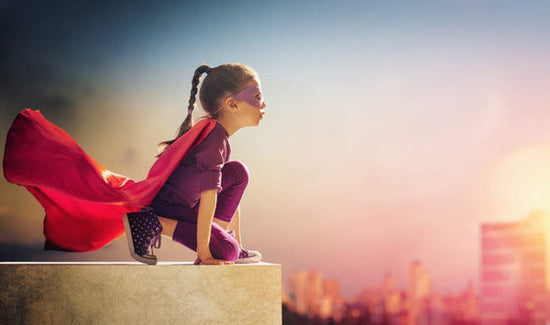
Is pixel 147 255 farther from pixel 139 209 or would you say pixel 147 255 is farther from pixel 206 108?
pixel 206 108

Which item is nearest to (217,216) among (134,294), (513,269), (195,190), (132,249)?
(195,190)

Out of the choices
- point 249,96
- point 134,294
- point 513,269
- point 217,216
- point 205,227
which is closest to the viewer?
point 134,294

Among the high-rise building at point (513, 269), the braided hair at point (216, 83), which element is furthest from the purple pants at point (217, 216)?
the high-rise building at point (513, 269)

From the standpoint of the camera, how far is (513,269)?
166 feet

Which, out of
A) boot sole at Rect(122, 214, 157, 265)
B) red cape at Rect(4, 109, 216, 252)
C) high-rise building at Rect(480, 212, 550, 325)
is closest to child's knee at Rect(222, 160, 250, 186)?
red cape at Rect(4, 109, 216, 252)

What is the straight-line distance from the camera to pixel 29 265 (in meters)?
1.82

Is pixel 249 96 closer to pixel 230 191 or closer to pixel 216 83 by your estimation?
pixel 216 83

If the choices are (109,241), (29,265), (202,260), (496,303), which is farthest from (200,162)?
(496,303)

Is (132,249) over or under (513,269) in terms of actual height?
over

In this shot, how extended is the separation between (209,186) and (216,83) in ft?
1.34

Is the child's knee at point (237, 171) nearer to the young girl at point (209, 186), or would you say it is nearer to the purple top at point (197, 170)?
the young girl at point (209, 186)

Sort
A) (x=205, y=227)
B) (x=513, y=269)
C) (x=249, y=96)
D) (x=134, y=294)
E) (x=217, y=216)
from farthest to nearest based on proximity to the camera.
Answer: (x=513, y=269), (x=217, y=216), (x=249, y=96), (x=205, y=227), (x=134, y=294)

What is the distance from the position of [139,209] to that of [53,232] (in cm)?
34

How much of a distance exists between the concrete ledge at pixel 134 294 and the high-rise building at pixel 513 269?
41.5m
